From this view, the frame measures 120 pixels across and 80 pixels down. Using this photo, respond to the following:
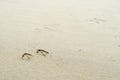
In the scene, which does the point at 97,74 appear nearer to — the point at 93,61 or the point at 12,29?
the point at 93,61

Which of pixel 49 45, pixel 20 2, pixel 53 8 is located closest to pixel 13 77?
pixel 49 45

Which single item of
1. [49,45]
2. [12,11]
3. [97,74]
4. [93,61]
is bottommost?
[97,74]

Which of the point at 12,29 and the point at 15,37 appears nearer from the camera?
the point at 15,37

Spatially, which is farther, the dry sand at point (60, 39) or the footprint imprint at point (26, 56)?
the footprint imprint at point (26, 56)

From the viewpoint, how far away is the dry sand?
1.49 meters

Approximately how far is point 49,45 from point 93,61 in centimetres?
44

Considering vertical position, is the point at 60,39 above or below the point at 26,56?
above

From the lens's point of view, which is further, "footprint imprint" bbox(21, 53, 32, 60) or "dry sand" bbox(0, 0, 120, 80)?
"footprint imprint" bbox(21, 53, 32, 60)

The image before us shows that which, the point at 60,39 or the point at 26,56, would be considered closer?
the point at 26,56

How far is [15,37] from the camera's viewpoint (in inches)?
74.6

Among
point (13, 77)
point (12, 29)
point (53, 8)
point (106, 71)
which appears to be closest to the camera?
point (13, 77)

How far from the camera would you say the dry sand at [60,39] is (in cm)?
149

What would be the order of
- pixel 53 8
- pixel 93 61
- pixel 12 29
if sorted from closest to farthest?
pixel 93 61 < pixel 12 29 < pixel 53 8

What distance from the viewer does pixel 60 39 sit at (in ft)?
6.28
